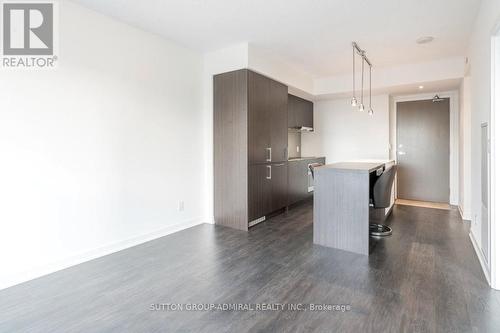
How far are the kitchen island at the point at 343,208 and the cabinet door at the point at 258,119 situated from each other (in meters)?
1.08

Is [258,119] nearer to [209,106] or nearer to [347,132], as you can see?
[209,106]

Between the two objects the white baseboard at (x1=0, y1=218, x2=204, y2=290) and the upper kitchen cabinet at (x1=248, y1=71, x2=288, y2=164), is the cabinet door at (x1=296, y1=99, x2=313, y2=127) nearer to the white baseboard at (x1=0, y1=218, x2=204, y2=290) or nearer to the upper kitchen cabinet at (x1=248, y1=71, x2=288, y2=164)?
the upper kitchen cabinet at (x1=248, y1=71, x2=288, y2=164)

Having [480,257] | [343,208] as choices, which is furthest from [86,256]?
[480,257]

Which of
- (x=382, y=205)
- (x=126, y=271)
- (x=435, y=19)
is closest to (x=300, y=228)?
(x=382, y=205)

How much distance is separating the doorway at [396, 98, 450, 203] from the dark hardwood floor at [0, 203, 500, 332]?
2554 millimetres

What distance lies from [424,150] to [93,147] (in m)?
6.04

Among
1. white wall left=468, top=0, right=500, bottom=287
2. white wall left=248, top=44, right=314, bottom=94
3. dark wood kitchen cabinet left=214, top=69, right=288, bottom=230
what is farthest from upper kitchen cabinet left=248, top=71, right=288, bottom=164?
white wall left=468, top=0, right=500, bottom=287

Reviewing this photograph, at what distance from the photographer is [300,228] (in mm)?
4043

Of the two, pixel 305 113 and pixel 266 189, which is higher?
pixel 305 113

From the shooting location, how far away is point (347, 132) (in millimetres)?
6328

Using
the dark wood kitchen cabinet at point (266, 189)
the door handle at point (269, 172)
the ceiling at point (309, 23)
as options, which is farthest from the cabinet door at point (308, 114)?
the door handle at point (269, 172)

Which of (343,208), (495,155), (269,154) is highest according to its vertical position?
(269,154)

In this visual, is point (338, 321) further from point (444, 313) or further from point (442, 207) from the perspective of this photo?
point (442, 207)

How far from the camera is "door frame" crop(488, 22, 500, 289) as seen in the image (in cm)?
222
